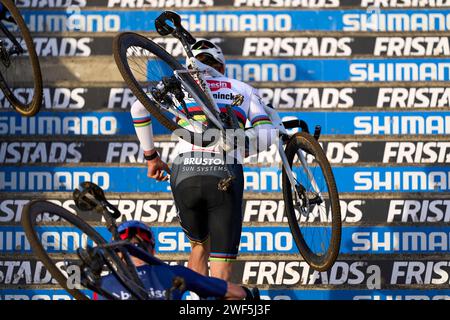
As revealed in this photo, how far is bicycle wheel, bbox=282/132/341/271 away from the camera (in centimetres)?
895

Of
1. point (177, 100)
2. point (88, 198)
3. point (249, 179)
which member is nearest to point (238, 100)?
point (177, 100)

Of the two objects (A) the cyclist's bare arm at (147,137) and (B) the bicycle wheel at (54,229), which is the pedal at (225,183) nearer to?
(A) the cyclist's bare arm at (147,137)

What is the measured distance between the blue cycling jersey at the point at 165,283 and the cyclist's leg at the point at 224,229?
7.38 feet

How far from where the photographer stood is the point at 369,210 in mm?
11102

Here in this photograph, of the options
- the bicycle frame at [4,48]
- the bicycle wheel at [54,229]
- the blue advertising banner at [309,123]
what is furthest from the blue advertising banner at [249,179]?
the bicycle wheel at [54,229]

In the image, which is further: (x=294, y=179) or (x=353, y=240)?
(x=353, y=240)

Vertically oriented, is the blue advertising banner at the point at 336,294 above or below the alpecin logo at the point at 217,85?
below

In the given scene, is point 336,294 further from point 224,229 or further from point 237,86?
point 237,86

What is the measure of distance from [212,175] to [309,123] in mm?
2314

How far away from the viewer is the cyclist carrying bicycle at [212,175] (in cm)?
915

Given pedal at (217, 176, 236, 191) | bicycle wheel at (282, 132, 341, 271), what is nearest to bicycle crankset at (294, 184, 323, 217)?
bicycle wheel at (282, 132, 341, 271)

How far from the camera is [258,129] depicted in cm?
915

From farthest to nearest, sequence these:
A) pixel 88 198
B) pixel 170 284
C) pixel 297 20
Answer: pixel 297 20 → pixel 88 198 → pixel 170 284

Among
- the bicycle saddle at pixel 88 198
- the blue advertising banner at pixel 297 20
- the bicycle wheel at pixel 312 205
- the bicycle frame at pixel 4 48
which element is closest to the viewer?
the bicycle saddle at pixel 88 198
